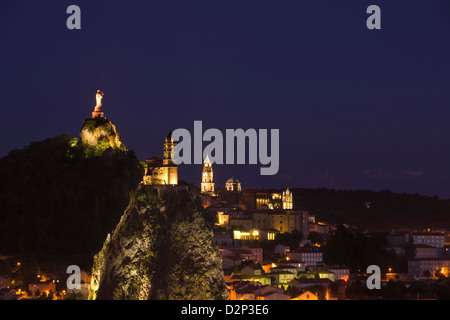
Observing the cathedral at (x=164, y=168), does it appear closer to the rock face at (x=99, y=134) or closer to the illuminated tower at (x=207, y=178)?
the rock face at (x=99, y=134)

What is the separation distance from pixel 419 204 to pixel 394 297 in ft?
190

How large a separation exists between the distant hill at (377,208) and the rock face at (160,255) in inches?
1871

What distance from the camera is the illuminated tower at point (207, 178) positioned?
241ft

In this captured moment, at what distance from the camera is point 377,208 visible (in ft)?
322

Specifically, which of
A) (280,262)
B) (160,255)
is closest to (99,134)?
(280,262)

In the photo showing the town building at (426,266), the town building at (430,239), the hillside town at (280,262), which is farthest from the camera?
the town building at (430,239)

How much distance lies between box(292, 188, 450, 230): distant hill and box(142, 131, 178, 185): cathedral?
1085 inches

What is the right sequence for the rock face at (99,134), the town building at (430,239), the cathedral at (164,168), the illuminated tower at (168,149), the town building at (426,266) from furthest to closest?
the town building at (430,239), the illuminated tower at (168,149), the cathedral at (164,168), the rock face at (99,134), the town building at (426,266)

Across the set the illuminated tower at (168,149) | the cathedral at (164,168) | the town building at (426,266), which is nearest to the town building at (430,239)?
the town building at (426,266)

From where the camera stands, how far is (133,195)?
3859cm

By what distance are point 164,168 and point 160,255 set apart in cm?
2267

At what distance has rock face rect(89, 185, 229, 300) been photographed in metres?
35.8
